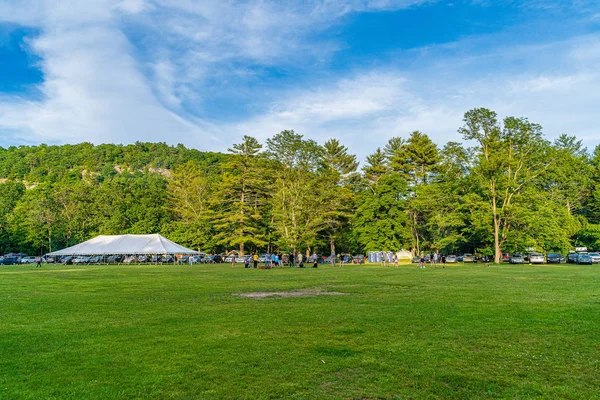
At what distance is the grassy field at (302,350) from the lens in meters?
5.77

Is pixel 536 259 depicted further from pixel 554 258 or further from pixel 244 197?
pixel 244 197

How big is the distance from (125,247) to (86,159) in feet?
400

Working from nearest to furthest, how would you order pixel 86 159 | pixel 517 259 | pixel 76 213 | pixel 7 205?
1. pixel 517 259
2. pixel 76 213
3. pixel 7 205
4. pixel 86 159

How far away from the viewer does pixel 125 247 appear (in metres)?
57.0

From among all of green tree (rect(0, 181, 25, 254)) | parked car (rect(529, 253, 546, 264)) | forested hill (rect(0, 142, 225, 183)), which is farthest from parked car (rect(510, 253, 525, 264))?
forested hill (rect(0, 142, 225, 183))

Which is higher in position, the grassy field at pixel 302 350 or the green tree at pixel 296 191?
the green tree at pixel 296 191

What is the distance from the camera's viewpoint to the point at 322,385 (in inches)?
232

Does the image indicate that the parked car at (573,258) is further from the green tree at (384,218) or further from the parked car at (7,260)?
the parked car at (7,260)

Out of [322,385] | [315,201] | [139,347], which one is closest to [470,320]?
[322,385]

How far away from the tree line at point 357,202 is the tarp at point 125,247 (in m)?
→ 12.6

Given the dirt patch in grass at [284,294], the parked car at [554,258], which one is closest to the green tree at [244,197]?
the parked car at [554,258]

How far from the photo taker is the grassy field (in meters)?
5.77

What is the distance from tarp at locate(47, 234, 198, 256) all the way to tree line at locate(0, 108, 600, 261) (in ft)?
41.2

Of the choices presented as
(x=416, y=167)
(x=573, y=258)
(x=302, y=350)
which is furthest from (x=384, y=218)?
(x=302, y=350)
